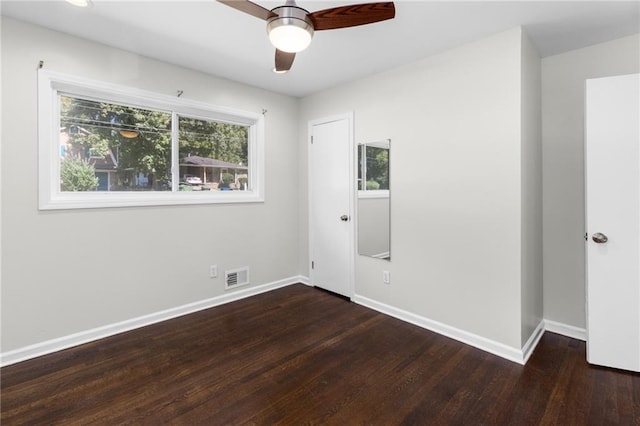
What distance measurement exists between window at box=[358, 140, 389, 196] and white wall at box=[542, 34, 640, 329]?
1420 millimetres

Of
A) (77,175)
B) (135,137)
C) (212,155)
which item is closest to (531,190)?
(212,155)

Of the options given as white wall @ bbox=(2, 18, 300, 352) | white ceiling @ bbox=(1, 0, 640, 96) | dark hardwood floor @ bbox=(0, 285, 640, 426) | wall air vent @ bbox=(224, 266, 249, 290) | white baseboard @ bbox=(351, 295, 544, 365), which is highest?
white ceiling @ bbox=(1, 0, 640, 96)

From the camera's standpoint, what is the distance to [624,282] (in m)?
2.23

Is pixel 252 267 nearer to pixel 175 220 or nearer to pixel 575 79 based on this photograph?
pixel 175 220

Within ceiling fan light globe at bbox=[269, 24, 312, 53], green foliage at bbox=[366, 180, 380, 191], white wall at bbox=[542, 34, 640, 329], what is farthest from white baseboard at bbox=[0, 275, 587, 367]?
A: ceiling fan light globe at bbox=[269, 24, 312, 53]

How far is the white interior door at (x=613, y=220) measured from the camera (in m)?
2.18

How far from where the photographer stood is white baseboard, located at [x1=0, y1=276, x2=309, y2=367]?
240 centimetres

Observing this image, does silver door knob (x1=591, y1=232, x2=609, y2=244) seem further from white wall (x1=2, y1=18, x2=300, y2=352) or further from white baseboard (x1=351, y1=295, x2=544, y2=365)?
white wall (x1=2, y1=18, x2=300, y2=352)

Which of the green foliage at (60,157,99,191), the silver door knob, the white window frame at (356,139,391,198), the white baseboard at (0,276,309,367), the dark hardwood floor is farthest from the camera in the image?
the white window frame at (356,139,391,198)

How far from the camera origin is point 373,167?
3445mm

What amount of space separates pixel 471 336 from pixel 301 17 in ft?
8.76

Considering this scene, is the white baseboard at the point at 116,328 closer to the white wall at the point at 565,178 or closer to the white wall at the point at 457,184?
the white wall at the point at 457,184

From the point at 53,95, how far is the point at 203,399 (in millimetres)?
2606

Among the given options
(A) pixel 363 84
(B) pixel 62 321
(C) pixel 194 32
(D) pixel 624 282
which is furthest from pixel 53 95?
(D) pixel 624 282
